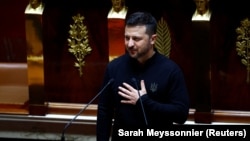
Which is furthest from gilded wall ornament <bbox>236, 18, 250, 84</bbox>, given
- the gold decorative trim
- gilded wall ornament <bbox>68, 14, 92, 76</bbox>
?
gilded wall ornament <bbox>68, 14, 92, 76</bbox>

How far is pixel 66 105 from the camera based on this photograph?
3.46m

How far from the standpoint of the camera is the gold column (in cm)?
337

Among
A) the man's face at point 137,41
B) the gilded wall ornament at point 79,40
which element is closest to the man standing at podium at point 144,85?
the man's face at point 137,41

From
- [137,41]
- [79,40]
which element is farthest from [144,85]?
[79,40]

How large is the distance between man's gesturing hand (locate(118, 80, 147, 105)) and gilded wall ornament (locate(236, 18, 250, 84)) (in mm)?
1068

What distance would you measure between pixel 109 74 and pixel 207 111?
1034 mm

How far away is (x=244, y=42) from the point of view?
10.5 feet

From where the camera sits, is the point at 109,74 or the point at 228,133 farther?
the point at 109,74

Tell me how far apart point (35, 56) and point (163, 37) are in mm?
728

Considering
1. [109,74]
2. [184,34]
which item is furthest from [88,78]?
[109,74]

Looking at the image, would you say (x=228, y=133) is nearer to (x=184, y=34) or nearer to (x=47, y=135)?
(x=184, y=34)

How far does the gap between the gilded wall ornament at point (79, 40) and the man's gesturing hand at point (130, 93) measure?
1.14m

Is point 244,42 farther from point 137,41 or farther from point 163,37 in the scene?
point 137,41

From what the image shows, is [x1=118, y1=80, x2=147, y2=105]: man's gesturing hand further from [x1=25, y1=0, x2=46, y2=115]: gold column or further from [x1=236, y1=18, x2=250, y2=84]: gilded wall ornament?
[x1=25, y1=0, x2=46, y2=115]: gold column
